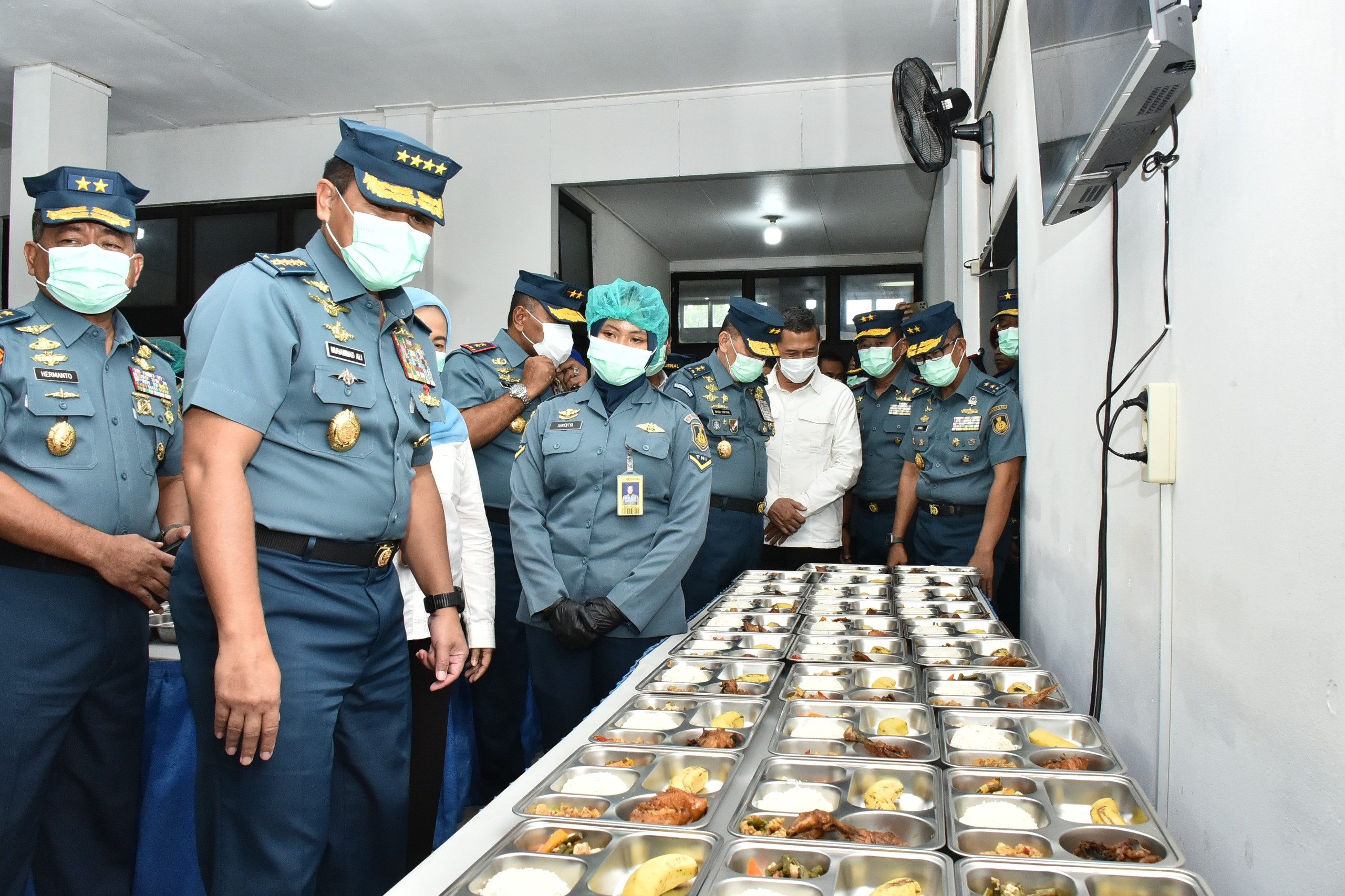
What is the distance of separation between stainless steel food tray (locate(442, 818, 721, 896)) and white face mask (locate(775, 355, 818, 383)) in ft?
9.48

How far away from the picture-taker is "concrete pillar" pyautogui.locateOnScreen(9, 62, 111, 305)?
5.12 m

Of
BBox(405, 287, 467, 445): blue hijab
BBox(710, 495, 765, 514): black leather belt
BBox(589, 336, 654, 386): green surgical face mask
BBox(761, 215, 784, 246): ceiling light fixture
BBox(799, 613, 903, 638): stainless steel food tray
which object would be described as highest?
BBox(761, 215, 784, 246): ceiling light fixture

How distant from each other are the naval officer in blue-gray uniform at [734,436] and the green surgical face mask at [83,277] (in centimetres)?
184

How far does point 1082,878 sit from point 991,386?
246 cm

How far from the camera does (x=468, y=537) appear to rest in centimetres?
226

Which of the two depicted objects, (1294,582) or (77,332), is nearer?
(1294,582)

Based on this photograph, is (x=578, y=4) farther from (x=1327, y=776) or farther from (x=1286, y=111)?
(x=1327, y=776)

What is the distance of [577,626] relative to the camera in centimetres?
204

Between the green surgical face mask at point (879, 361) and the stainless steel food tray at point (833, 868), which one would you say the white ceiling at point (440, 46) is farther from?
the stainless steel food tray at point (833, 868)

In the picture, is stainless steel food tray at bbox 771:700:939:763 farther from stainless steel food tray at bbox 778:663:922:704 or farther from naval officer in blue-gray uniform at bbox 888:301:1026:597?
naval officer in blue-gray uniform at bbox 888:301:1026:597

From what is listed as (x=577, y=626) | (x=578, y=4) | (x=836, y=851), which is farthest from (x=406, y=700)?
(x=578, y=4)

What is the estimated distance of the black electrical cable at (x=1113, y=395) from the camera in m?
1.30

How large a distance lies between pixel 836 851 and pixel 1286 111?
922mm

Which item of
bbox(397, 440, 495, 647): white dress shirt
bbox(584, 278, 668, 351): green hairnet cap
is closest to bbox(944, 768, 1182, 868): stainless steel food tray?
bbox(397, 440, 495, 647): white dress shirt
